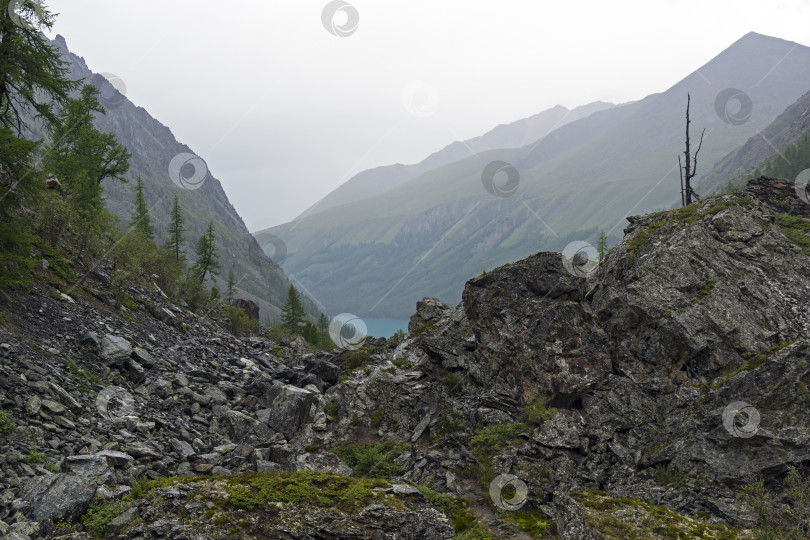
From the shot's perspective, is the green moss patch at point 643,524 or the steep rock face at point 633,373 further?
the steep rock face at point 633,373

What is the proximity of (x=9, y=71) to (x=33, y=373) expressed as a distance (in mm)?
14438

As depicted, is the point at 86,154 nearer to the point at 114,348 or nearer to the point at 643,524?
the point at 114,348

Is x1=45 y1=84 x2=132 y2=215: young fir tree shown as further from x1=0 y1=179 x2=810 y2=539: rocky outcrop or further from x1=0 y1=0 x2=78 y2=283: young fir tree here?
x1=0 y1=0 x2=78 y2=283: young fir tree

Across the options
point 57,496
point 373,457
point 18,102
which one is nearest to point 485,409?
point 373,457

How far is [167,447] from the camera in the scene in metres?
19.7

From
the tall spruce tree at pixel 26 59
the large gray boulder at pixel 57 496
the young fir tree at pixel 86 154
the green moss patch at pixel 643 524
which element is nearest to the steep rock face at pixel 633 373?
the green moss patch at pixel 643 524

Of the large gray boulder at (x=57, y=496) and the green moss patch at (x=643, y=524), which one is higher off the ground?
the green moss patch at (x=643, y=524)

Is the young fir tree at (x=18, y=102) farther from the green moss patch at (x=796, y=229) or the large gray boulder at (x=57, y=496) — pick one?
the green moss patch at (x=796, y=229)

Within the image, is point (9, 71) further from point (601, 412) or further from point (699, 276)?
point (699, 276)

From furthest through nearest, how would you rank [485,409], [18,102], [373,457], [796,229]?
[796,229] < [18,102] < [485,409] < [373,457]

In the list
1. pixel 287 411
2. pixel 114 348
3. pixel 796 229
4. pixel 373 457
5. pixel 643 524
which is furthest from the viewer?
pixel 796 229

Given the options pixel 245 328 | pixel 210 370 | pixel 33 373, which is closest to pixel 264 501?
pixel 33 373

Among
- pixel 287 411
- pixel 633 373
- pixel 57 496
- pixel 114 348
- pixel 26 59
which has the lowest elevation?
pixel 57 496

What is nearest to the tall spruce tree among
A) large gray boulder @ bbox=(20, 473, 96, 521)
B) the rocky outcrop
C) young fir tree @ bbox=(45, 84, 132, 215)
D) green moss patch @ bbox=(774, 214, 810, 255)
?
the rocky outcrop
